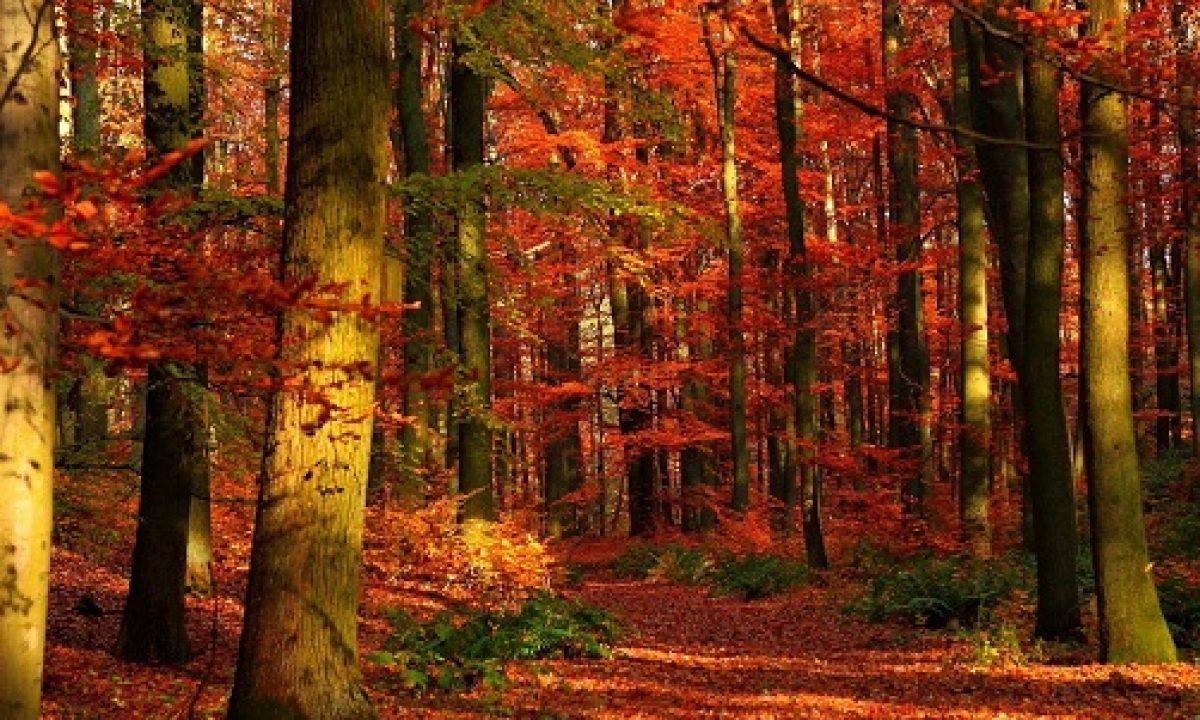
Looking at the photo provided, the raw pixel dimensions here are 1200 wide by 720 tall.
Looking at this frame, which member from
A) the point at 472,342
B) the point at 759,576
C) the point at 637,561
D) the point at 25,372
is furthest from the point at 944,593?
the point at 637,561

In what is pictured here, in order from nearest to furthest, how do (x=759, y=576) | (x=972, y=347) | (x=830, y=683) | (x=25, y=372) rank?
(x=25, y=372) < (x=830, y=683) < (x=972, y=347) < (x=759, y=576)

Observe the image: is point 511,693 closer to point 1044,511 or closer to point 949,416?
point 1044,511

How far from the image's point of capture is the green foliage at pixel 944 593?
12094mm

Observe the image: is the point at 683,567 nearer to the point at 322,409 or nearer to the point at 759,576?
the point at 759,576

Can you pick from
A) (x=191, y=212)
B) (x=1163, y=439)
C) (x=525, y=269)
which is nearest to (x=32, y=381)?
(x=191, y=212)

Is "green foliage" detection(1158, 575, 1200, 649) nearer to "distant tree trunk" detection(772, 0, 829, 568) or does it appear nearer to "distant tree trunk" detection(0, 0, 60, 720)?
"distant tree trunk" detection(772, 0, 829, 568)

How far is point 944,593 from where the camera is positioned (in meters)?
12.5

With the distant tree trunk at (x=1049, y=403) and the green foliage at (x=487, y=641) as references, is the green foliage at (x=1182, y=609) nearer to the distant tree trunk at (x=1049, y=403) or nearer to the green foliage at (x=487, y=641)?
the distant tree trunk at (x=1049, y=403)

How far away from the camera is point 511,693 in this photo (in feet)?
28.3

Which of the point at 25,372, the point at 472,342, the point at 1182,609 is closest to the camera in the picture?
the point at 25,372

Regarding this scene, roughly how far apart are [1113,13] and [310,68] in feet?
22.3

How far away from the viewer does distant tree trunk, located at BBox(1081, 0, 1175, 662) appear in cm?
907

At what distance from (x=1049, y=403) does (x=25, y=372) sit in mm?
9238

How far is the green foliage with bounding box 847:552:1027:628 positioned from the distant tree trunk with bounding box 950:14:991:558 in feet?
2.81
